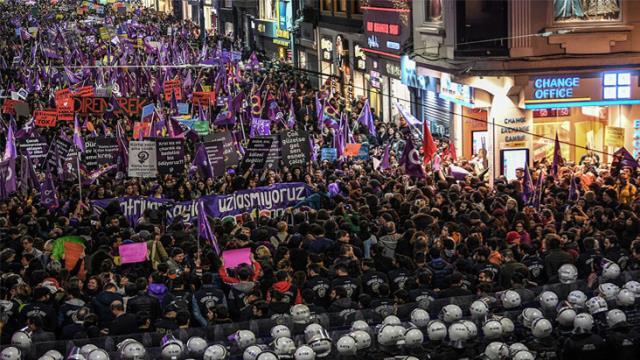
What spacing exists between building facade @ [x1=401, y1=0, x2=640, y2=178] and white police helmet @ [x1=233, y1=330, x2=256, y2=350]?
1744cm

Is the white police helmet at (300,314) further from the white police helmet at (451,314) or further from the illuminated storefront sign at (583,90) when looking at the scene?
the illuminated storefront sign at (583,90)

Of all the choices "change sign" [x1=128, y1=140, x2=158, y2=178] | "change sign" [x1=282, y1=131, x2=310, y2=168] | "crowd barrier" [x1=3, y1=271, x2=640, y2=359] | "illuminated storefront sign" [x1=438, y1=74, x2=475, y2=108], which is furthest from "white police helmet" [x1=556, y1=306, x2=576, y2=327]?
"illuminated storefront sign" [x1=438, y1=74, x2=475, y2=108]

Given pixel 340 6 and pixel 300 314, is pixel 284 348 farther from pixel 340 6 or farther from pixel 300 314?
pixel 340 6

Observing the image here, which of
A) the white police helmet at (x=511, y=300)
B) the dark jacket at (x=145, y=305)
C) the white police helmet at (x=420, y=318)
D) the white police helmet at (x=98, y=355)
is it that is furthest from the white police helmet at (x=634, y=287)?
the white police helmet at (x=98, y=355)

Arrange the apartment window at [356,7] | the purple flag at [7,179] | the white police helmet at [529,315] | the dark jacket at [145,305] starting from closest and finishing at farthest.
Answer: the white police helmet at [529,315]
the dark jacket at [145,305]
the purple flag at [7,179]
the apartment window at [356,7]

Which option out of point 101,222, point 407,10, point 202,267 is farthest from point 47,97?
point 202,267

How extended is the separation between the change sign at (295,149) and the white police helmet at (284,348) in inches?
516

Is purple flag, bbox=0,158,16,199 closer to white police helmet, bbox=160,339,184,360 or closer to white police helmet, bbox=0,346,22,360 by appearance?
white police helmet, bbox=0,346,22,360

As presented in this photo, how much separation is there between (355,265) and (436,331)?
309 cm

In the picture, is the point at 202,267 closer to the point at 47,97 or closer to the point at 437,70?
the point at 437,70

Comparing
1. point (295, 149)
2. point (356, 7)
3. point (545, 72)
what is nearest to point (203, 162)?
point (295, 149)

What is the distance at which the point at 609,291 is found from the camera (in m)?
12.3

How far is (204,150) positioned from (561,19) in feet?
35.5

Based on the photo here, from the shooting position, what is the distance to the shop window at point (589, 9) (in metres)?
28.2
